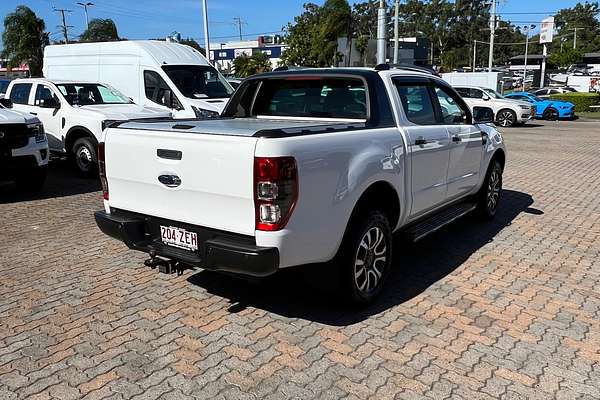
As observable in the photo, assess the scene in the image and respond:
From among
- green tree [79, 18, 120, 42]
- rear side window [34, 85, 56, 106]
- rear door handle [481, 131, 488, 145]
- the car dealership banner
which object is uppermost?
→ green tree [79, 18, 120, 42]

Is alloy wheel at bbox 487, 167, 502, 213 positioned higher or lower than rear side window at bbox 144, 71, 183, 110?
lower

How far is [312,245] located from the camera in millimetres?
3445

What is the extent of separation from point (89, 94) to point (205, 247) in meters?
8.27

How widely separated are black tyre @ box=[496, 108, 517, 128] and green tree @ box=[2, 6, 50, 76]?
1908 inches

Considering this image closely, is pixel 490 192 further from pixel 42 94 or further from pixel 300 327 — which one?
pixel 42 94

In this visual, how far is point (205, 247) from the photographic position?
3.47 metres

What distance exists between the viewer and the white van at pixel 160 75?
11.2 meters

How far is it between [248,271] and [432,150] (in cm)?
232

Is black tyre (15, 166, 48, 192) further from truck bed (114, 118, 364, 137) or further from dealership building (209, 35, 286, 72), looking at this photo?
dealership building (209, 35, 286, 72)

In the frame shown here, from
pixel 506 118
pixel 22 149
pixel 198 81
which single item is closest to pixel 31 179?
pixel 22 149

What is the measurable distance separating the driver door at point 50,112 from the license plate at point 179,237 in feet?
23.2

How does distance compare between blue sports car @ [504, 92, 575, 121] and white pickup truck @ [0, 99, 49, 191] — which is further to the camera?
blue sports car @ [504, 92, 575, 121]

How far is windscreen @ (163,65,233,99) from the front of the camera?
37.9ft

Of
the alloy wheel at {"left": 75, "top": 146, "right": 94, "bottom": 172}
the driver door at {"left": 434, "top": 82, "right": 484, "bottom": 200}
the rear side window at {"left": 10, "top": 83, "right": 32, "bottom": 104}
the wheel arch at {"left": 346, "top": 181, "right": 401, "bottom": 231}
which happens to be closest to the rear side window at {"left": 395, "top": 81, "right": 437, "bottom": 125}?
the driver door at {"left": 434, "top": 82, "right": 484, "bottom": 200}
